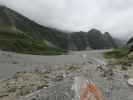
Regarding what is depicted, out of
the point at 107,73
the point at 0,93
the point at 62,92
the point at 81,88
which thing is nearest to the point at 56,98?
the point at 62,92

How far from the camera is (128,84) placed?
1583 centimetres

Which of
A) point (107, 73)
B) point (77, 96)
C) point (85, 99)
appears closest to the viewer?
point (85, 99)

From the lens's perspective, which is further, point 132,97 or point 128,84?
point 128,84

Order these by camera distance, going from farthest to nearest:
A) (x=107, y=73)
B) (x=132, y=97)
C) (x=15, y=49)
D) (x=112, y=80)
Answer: (x=15, y=49) < (x=107, y=73) < (x=112, y=80) < (x=132, y=97)

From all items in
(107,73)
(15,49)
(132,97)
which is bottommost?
(132,97)

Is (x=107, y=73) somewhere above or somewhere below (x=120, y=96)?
above

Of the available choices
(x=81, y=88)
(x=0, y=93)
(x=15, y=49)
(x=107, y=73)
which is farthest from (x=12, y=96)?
(x=15, y=49)

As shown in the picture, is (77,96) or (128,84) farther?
(128,84)

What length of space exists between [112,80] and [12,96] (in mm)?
7094

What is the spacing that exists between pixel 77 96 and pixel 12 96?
574 centimetres

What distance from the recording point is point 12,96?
534 inches

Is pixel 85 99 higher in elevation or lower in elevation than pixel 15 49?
lower

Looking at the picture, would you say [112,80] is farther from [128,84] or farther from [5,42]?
[5,42]

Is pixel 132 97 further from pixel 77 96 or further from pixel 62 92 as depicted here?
pixel 77 96
